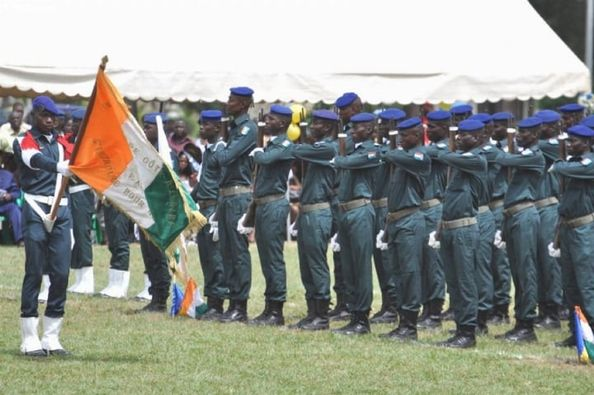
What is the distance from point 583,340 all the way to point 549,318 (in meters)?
3.21

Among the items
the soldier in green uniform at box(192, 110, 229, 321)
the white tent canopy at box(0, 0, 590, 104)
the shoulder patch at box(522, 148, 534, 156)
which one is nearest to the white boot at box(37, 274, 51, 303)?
A: the soldier in green uniform at box(192, 110, 229, 321)

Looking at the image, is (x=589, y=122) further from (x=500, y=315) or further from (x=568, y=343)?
(x=500, y=315)

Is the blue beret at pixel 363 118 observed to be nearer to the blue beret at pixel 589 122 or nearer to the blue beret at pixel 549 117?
the blue beret at pixel 549 117

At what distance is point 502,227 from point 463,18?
431cm

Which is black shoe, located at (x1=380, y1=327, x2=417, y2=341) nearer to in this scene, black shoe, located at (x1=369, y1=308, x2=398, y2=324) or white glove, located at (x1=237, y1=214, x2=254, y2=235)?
black shoe, located at (x1=369, y1=308, x2=398, y2=324)

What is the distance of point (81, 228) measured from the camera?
56.1 feet

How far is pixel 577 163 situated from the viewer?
42.8ft

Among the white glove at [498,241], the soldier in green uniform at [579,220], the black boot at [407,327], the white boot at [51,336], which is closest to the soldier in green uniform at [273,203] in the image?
the black boot at [407,327]

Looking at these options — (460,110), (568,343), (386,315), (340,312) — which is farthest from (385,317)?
(568,343)

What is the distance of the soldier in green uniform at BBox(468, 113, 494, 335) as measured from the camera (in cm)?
1392

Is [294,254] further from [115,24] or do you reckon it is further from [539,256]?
[539,256]

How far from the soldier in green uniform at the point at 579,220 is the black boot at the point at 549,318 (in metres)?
1.94

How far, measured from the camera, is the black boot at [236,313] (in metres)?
15.0

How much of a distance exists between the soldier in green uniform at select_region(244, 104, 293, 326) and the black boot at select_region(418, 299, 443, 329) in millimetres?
1484
